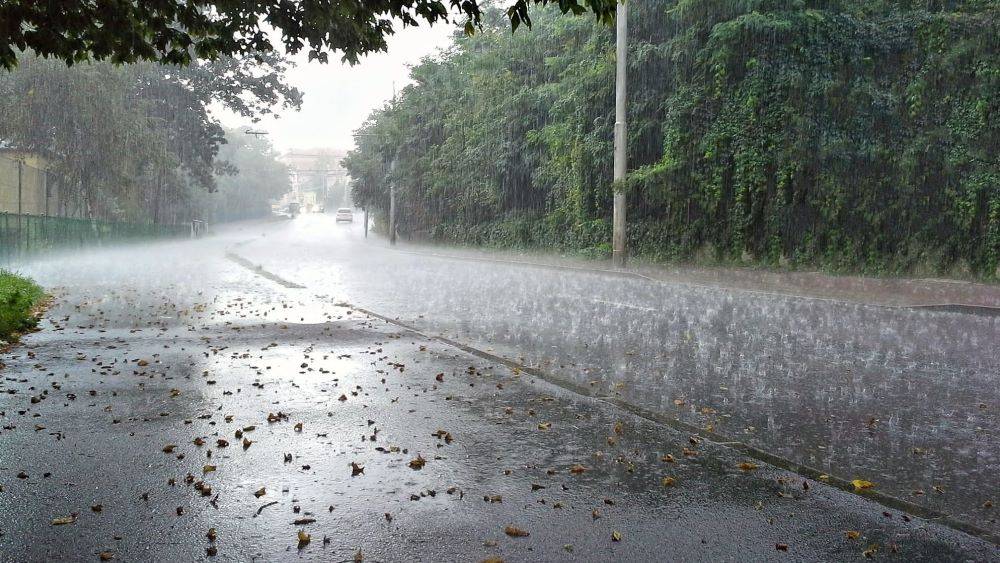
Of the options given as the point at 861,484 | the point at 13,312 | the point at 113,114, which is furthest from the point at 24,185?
the point at 861,484

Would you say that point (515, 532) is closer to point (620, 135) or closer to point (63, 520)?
point (63, 520)

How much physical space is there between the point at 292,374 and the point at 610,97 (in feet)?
69.1

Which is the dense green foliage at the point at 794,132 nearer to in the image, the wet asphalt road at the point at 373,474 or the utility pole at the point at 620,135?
the utility pole at the point at 620,135

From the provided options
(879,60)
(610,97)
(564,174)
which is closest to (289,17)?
(879,60)

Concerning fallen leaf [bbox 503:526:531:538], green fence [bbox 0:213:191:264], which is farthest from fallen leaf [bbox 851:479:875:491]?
green fence [bbox 0:213:191:264]

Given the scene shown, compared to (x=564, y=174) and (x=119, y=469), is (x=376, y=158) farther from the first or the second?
(x=119, y=469)

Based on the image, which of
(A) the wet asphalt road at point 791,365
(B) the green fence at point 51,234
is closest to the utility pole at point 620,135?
(A) the wet asphalt road at point 791,365

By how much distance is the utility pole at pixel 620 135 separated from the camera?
24000 mm

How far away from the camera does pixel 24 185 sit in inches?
1469

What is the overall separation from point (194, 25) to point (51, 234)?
27.4m

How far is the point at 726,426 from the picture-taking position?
19.8 ft

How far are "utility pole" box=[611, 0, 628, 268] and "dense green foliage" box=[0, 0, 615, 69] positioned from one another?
16057mm

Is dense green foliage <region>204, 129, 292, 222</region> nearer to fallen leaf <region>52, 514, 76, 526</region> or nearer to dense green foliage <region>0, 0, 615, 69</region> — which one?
dense green foliage <region>0, 0, 615, 69</region>

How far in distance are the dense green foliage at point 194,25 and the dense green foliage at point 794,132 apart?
48.3 feet
